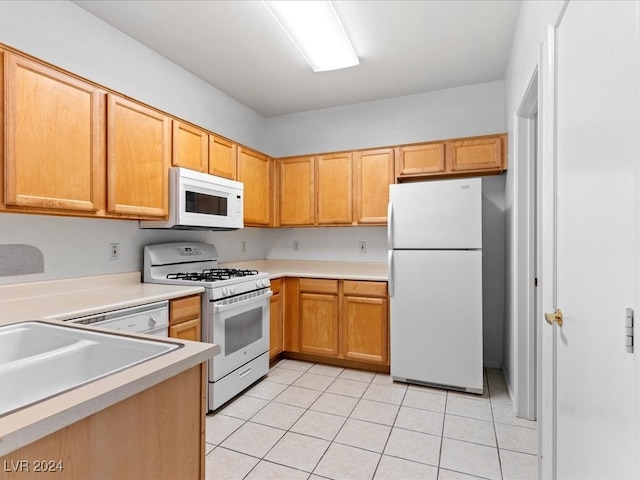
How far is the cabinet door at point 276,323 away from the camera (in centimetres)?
317

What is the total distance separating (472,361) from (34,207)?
292cm

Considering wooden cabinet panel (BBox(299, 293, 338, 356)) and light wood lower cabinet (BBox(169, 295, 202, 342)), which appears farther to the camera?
wooden cabinet panel (BBox(299, 293, 338, 356))

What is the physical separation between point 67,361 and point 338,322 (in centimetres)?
241

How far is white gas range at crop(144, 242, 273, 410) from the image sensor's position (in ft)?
7.81

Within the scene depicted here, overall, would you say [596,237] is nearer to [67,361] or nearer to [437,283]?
[67,361]

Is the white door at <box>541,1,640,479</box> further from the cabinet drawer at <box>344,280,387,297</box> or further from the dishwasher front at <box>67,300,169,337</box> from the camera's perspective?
the dishwasher front at <box>67,300,169,337</box>

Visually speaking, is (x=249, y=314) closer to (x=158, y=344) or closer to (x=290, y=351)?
(x=290, y=351)

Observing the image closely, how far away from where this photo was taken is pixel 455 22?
2.36m

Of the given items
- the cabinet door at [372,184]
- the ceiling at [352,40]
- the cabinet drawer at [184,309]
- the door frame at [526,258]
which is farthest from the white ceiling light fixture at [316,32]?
the cabinet drawer at [184,309]

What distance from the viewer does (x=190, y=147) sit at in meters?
2.68

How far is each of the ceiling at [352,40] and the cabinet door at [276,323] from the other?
1.87m

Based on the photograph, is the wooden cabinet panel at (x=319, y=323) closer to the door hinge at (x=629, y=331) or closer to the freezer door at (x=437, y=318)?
the freezer door at (x=437, y=318)

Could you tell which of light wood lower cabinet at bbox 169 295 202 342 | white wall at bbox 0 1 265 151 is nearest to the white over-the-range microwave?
light wood lower cabinet at bbox 169 295 202 342

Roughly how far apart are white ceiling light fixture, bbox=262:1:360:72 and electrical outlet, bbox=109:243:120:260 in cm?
184
